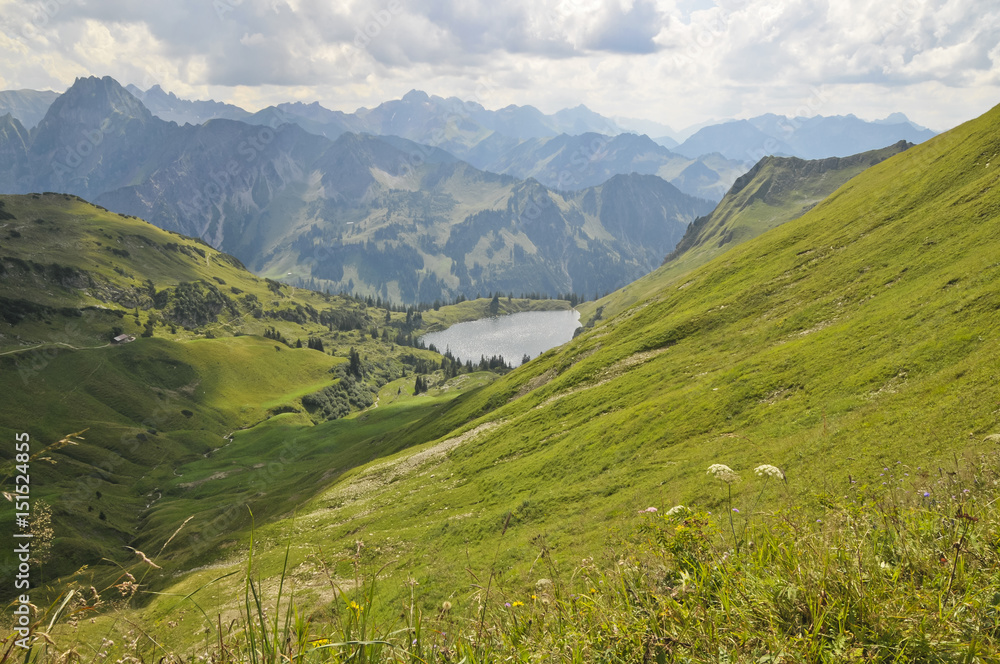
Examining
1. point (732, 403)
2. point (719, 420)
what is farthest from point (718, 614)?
point (732, 403)

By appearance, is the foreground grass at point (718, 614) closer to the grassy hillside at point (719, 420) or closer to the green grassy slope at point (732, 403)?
the grassy hillside at point (719, 420)

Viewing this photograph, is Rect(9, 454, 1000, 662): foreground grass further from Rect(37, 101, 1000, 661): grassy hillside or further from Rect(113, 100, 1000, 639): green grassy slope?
Rect(113, 100, 1000, 639): green grassy slope

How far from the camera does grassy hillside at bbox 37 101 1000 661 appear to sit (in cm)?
2012

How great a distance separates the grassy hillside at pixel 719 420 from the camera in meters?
20.1

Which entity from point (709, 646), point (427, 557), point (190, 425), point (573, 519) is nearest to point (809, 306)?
point (573, 519)

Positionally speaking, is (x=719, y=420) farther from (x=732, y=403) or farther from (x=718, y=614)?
(x=718, y=614)

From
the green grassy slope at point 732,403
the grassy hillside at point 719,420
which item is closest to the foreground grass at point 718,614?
the grassy hillside at point 719,420

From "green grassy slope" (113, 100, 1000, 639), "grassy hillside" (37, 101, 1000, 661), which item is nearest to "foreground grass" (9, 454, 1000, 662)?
"grassy hillside" (37, 101, 1000, 661)

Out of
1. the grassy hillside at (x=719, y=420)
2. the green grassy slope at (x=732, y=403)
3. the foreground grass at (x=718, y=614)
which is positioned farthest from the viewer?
the green grassy slope at (x=732, y=403)

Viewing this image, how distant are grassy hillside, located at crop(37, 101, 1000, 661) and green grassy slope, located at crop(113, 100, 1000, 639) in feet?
0.68

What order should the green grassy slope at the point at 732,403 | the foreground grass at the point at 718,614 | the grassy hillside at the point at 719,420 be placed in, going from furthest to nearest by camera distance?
the green grassy slope at the point at 732,403, the grassy hillside at the point at 719,420, the foreground grass at the point at 718,614

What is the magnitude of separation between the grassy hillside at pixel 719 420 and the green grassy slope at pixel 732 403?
0.21 meters

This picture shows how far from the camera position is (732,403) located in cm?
3581

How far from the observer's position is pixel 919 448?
2033cm
